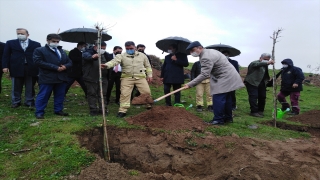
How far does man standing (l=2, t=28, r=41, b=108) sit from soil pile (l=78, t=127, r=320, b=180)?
3.24 m

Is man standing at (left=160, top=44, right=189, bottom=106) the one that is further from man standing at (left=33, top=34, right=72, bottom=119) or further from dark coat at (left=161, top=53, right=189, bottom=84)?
man standing at (left=33, top=34, right=72, bottom=119)

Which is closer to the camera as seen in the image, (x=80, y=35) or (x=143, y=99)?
(x=143, y=99)

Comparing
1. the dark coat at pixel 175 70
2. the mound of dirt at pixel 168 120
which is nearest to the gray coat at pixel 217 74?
the mound of dirt at pixel 168 120

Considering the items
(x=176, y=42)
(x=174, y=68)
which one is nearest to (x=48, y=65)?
(x=174, y=68)

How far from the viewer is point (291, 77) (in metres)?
9.42

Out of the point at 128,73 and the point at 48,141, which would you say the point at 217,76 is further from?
the point at 48,141

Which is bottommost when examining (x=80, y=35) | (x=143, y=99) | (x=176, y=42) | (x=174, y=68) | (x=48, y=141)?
(x=48, y=141)

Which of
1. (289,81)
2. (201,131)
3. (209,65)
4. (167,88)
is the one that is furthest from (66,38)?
(289,81)

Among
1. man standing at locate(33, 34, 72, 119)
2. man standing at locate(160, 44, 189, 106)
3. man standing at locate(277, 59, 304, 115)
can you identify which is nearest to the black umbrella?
man standing at locate(160, 44, 189, 106)

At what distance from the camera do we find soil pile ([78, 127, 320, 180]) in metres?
3.80

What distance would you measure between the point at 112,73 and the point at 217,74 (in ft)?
12.8

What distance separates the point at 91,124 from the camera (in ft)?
18.6

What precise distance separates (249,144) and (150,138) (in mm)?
1891

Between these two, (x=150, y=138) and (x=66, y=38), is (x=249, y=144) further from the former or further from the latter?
(x=66, y=38)
